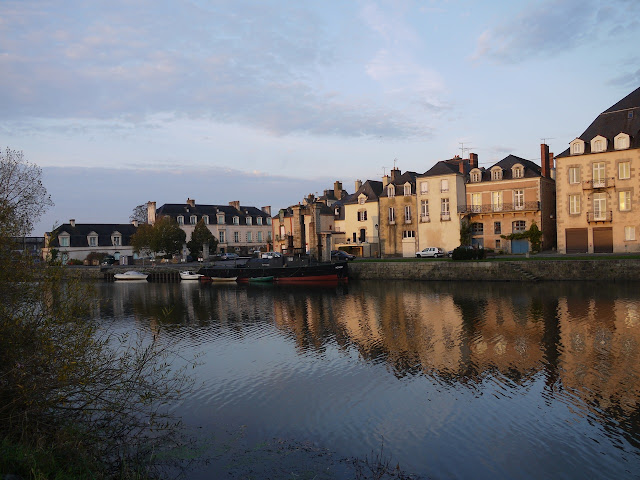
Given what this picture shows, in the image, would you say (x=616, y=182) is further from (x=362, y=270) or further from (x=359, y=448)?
(x=359, y=448)

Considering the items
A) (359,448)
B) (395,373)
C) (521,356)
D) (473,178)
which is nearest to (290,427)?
(359,448)

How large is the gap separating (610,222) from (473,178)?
42.2 ft

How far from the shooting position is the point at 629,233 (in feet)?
125

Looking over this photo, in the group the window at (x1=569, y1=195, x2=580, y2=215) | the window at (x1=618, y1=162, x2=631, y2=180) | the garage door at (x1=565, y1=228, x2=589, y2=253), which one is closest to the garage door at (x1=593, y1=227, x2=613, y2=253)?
the garage door at (x1=565, y1=228, x2=589, y2=253)

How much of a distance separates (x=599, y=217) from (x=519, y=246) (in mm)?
7297

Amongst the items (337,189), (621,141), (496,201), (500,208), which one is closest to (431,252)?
(500,208)

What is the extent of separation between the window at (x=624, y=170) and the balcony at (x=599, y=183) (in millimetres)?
552

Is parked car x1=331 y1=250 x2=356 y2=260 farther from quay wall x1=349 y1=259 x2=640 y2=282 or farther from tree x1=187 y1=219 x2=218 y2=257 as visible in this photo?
tree x1=187 y1=219 x2=218 y2=257

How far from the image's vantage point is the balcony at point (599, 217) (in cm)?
3856

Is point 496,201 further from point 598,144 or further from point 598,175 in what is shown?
point 598,144

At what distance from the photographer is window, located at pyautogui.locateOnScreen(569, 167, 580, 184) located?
40.2 meters

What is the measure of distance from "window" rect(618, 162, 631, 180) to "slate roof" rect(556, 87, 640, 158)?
1.35 metres

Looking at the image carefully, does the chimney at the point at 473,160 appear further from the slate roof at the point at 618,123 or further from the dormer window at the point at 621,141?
the dormer window at the point at 621,141

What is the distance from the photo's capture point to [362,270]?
146ft
